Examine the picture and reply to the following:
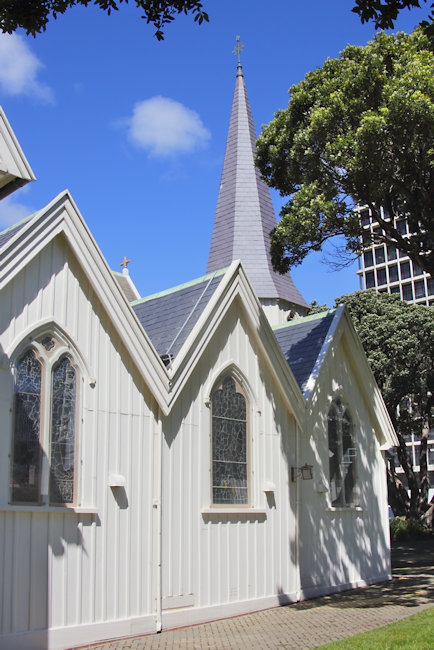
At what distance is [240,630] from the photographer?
1230 cm

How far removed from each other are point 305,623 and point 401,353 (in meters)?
22.7

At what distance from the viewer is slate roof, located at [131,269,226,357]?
1427cm

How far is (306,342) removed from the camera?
18000mm

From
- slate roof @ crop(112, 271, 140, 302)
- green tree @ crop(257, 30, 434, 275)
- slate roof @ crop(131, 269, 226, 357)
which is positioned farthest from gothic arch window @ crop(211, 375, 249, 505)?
slate roof @ crop(112, 271, 140, 302)

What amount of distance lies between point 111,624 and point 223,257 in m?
21.3

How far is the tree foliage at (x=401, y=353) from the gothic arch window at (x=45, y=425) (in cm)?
2430

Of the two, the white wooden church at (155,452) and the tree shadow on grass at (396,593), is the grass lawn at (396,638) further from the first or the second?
the white wooden church at (155,452)

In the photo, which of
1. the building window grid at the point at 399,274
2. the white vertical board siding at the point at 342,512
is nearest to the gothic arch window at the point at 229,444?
the white vertical board siding at the point at 342,512

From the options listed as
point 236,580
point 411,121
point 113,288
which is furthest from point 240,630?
point 411,121

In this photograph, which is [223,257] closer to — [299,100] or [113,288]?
[299,100]

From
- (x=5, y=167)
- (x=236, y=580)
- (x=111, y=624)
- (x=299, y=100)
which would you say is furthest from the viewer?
(x=299, y=100)

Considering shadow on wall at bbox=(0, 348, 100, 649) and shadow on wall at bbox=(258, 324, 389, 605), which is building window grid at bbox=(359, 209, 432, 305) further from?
shadow on wall at bbox=(0, 348, 100, 649)

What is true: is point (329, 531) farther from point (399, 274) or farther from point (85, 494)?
point (399, 274)

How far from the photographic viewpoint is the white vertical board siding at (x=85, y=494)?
10461 millimetres
